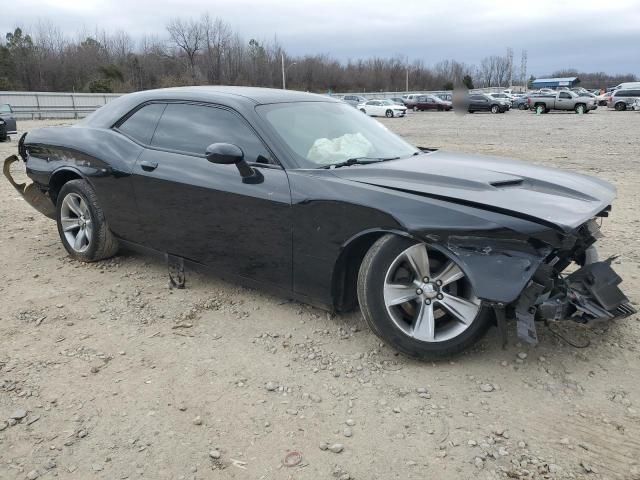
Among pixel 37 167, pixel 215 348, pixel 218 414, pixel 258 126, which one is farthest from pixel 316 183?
pixel 37 167

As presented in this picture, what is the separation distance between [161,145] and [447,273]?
8.09 feet

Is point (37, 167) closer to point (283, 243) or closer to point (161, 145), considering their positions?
point (161, 145)

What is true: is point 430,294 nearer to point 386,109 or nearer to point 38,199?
point 38,199

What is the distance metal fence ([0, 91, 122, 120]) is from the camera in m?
35.4

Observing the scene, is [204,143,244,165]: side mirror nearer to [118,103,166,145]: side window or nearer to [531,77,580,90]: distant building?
[118,103,166,145]: side window

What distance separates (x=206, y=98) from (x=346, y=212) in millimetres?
1590

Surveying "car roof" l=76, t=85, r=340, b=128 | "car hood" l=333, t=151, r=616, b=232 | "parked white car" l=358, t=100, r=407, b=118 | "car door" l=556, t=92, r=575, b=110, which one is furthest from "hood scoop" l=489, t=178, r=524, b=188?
"car door" l=556, t=92, r=575, b=110

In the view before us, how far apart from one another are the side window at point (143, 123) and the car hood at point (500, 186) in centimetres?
178

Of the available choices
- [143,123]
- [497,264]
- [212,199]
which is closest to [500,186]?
[497,264]

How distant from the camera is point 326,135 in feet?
12.3

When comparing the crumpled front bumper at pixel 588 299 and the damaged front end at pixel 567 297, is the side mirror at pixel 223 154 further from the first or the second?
the crumpled front bumper at pixel 588 299

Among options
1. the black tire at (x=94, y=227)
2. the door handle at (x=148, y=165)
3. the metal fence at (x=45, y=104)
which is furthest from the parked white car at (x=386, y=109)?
the door handle at (x=148, y=165)

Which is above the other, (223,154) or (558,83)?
(558,83)

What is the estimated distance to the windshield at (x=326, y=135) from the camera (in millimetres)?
3531
